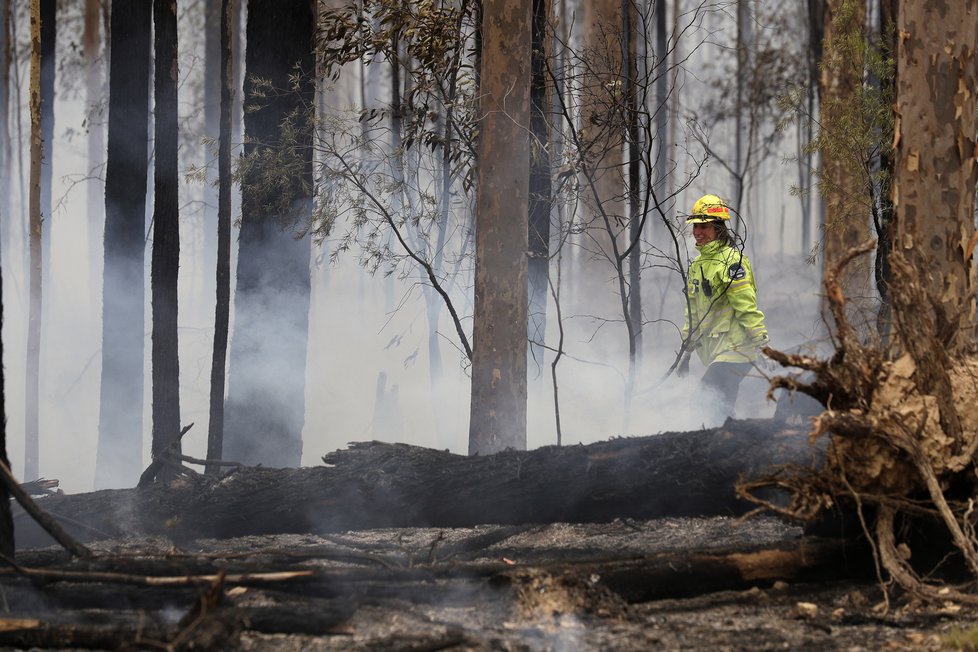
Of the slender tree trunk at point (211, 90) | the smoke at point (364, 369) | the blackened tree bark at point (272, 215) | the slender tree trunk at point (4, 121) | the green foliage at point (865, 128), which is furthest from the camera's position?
the slender tree trunk at point (211, 90)

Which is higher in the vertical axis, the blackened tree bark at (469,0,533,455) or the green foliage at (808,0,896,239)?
the green foliage at (808,0,896,239)

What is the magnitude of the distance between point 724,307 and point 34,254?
922 cm

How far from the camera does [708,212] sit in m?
7.91

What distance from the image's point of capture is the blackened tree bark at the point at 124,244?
1080 centimetres

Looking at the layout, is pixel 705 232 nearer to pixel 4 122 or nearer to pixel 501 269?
pixel 501 269

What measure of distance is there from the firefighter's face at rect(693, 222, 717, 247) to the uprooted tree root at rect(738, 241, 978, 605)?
314 cm

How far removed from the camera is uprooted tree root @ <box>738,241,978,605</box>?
4535 mm

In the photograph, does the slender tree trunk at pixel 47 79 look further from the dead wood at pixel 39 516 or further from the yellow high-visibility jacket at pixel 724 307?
the dead wood at pixel 39 516

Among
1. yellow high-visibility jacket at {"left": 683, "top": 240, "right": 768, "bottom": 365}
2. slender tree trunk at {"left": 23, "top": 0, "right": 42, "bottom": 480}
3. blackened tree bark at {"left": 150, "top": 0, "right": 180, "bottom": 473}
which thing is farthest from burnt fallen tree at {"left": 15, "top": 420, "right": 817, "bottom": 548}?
slender tree trunk at {"left": 23, "top": 0, "right": 42, "bottom": 480}

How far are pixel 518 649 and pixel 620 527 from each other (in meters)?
2.46

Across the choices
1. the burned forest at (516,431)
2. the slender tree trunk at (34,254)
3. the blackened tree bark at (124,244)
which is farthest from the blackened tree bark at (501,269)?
the slender tree trunk at (34,254)

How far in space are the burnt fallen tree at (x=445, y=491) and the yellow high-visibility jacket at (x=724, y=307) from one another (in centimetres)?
205

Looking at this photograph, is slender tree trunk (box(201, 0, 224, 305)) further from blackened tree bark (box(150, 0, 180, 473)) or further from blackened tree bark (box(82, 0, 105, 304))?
blackened tree bark (box(150, 0, 180, 473))

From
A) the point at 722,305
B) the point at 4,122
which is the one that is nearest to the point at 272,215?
the point at 722,305
